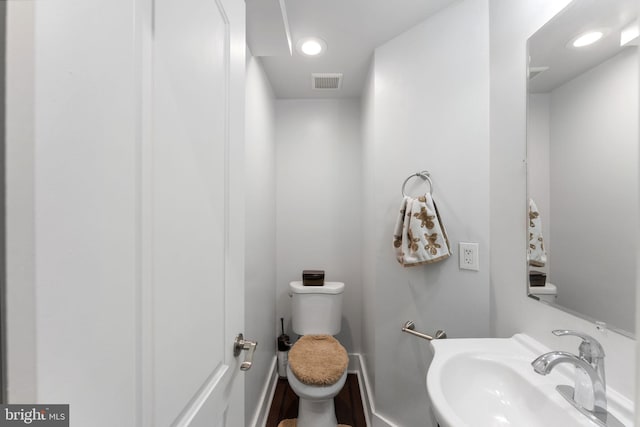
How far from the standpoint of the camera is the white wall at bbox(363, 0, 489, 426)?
1313 millimetres

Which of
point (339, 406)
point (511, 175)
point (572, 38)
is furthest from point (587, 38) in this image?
point (339, 406)

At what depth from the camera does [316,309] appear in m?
2.00

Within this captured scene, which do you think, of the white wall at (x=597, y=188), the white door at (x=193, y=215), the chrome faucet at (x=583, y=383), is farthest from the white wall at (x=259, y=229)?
the white wall at (x=597, y=188)

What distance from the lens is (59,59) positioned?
274mm

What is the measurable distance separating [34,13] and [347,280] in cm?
219

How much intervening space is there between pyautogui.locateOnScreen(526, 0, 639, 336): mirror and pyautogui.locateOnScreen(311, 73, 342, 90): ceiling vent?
120 cm

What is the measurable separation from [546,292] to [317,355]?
3.99ft

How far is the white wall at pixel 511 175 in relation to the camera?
100 cm

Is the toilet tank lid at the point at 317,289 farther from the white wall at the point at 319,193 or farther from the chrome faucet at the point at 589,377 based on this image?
the chrome faucet at the point at 589,377

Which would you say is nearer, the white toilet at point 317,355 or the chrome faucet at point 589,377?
the chrome faucet at point 589,377

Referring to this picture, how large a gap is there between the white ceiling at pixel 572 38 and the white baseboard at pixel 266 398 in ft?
6.98

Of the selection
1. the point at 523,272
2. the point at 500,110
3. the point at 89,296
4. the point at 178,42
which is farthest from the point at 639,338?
the point at 500,110

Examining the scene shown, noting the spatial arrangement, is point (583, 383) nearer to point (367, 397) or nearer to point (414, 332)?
point (414, 332)

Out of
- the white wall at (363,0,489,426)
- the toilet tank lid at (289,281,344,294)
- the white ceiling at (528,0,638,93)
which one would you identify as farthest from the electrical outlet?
the toilet tank lid at (289,281,344,294)
